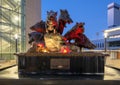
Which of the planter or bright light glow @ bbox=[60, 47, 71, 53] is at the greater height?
bright light glow @ bbox=[60, 47, 71, 53]

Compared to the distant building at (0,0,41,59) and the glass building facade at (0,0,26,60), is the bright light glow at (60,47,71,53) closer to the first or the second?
the glass building facade at (0,0,26,60)

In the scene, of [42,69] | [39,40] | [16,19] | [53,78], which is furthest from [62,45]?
[16,19]

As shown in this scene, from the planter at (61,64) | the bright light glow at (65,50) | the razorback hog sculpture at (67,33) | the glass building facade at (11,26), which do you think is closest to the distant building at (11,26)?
the glass building facade at (11,26)

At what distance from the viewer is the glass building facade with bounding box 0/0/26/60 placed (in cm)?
2679

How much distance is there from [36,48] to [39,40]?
826mm

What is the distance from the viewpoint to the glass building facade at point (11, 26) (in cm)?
2679

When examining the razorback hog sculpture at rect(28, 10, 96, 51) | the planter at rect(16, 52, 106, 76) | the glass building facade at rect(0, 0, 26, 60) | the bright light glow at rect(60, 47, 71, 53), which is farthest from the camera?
the glass building facade at rect(0, 0, 26, 60)

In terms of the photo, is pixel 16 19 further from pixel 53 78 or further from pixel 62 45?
pixel 53 78

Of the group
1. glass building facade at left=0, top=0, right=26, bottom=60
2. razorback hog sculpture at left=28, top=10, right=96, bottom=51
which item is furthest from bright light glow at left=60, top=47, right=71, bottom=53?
glass building facade at left=0, top=0, right=26, bottom=60

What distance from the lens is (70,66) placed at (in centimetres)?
813

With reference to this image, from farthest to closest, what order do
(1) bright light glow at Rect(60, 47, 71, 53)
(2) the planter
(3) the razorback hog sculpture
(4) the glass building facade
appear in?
1. (4) the glass building facade
2. (3) the razorback hog sculpture
3. (1) bright light glow at Rect(60, 47, 71, 53)
4. (2) the planter

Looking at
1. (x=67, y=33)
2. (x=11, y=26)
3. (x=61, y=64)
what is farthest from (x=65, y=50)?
(x=11, y=26)

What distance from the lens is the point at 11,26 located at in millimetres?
28266

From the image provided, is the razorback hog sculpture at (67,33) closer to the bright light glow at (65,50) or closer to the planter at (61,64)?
the bright light glow at (65,50)
